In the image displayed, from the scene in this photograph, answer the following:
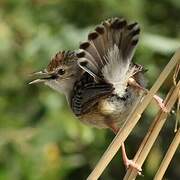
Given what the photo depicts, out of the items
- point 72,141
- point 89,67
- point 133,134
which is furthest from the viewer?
point 133,134

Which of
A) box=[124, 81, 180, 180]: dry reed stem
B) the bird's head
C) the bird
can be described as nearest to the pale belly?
the bird

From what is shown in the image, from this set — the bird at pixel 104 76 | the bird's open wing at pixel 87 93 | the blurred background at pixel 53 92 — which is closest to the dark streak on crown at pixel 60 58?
the bird at pixel 104 76

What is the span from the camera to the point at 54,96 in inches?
223

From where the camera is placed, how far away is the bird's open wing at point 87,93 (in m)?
3.81

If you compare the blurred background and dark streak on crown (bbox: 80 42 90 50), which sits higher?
dark streak on crown (bbox: 80 42 90 50)

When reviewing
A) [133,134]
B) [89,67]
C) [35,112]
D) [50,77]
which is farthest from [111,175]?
[89,67]

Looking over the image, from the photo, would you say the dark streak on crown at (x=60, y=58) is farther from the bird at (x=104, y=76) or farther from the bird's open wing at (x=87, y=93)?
the bird's open wing at (x=87, y=93)

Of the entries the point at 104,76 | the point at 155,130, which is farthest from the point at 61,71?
the point at 155,130

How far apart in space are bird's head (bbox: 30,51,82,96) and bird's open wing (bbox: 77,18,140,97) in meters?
0.58

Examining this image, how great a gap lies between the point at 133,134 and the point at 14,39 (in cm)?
120

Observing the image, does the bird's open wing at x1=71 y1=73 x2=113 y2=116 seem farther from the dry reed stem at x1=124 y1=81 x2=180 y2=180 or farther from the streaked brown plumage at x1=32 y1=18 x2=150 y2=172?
the dry reed stem at x1=124 y1=81 x2=180 y2=180

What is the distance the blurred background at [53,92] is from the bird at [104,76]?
927mm

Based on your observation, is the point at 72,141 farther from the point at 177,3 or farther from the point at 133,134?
the point at 177,3

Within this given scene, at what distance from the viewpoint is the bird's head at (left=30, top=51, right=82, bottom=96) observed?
4.31 m
